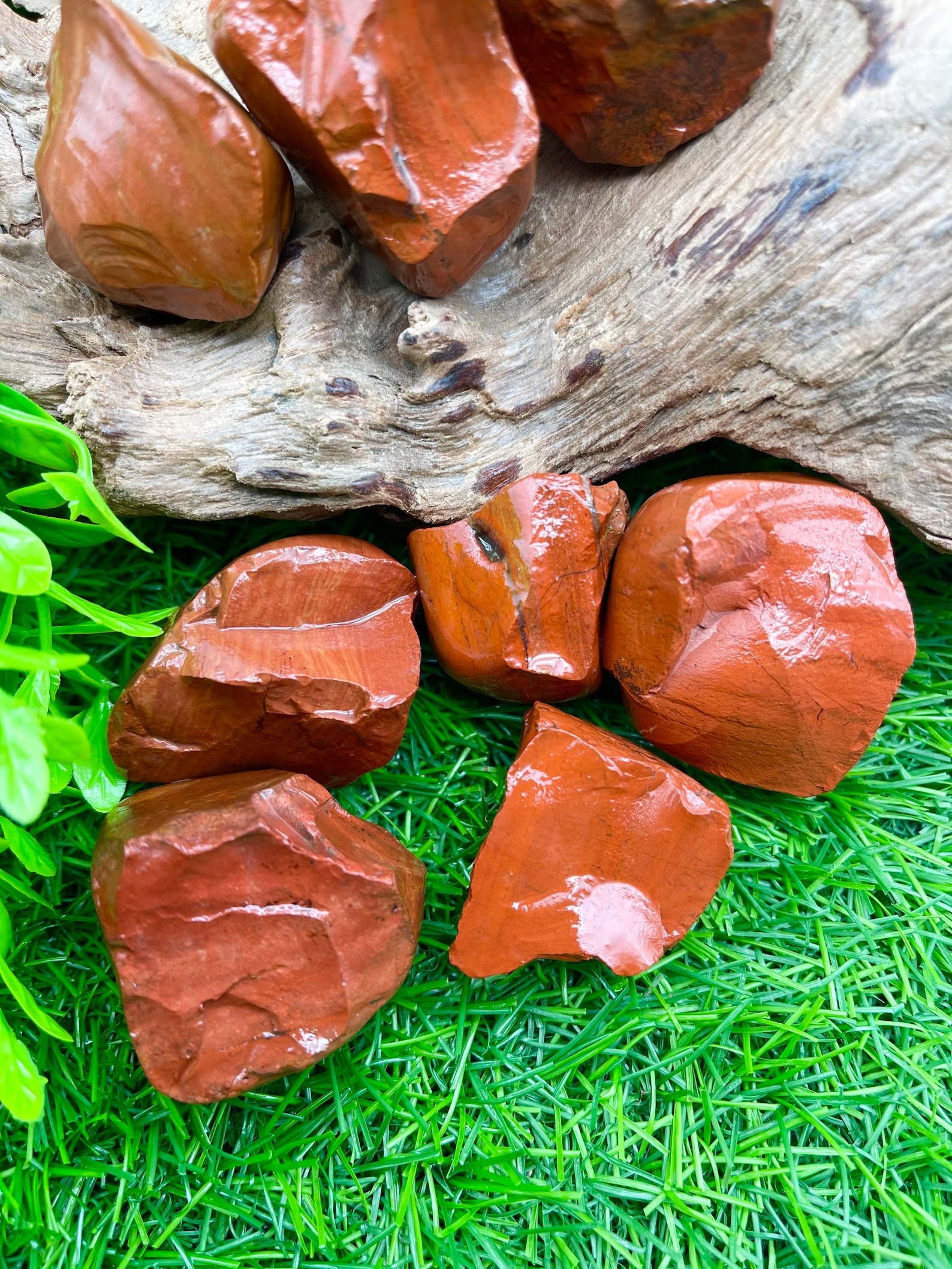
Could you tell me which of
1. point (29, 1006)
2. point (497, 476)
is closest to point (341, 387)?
point (497, 476)

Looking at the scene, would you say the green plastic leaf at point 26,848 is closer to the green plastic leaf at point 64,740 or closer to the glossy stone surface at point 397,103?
the green plastic leaf at point 64,740

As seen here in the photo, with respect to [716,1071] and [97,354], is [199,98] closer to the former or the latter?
[97,354]

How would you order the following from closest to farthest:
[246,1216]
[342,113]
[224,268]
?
[342,113]
[224,268]
[246,1216]

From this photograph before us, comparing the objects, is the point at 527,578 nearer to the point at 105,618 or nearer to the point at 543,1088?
the point at 105,618

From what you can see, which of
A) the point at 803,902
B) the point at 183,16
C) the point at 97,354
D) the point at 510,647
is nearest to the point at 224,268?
the point at 97,354

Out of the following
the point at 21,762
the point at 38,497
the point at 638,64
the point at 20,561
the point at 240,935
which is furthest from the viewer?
the point at 38,497

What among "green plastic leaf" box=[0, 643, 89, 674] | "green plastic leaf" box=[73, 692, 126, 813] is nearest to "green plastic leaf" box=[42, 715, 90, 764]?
"green plastic leaf" box=[0, 643, 89, 674]
